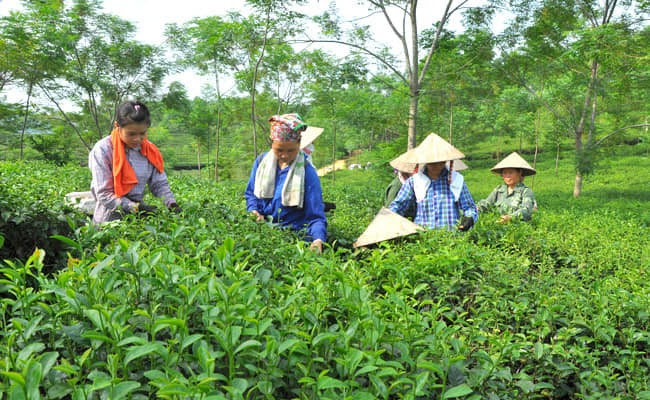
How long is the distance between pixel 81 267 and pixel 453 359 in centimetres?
109

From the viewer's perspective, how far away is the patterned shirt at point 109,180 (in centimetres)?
266

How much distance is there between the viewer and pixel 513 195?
15.9ft

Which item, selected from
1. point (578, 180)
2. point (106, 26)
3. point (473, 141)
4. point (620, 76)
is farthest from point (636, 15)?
point (473, 141)

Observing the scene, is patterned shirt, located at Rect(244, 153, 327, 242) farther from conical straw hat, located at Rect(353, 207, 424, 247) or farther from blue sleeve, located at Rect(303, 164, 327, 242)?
conical straw hat, located at Rect(353, 207, 424, 247)

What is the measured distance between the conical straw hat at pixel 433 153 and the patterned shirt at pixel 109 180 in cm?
200

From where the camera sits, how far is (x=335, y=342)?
3.95 feet

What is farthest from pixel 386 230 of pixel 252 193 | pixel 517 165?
pixel 517 165

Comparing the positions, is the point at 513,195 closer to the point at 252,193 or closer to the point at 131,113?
the point at 252,193

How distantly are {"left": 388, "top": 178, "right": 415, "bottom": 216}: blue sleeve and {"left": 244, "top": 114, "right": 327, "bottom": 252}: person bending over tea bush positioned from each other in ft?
3.52

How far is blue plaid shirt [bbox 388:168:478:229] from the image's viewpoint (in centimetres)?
360

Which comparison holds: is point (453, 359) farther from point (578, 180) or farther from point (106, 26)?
point (106, 26)

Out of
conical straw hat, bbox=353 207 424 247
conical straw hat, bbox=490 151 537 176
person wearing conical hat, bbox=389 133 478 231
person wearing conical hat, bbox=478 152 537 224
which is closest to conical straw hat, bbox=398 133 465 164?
person wearing conical hat, bbox=389 133 478 231

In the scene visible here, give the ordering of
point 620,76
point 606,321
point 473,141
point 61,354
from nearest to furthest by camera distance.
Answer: point 61,354 < point 606,321 < point 620,76 < point 473,141

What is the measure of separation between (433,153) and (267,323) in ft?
9.49
